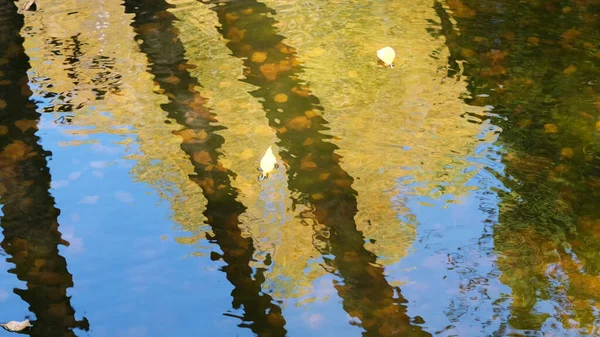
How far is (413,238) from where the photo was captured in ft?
7.38

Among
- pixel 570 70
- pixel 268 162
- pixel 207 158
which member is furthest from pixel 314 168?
pixel 570 70

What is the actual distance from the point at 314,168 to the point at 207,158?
0.44 metres

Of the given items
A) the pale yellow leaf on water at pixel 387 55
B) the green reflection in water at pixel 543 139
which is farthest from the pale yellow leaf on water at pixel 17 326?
the pale yellow leaf on water at pixel 387 55

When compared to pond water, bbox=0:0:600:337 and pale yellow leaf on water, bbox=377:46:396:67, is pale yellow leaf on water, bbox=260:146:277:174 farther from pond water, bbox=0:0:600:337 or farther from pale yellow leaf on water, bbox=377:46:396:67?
pale yellow leaf on water, bbox=377:46:396:67

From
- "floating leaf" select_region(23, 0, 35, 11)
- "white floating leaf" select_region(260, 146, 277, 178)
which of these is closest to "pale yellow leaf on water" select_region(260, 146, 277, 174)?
"white floating leaf" select_region(260, 146, 277, 178)

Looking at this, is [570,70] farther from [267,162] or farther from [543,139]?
[267,162]

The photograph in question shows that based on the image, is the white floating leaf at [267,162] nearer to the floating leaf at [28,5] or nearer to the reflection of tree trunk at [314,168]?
the reflection of tree trunk at [314,168]

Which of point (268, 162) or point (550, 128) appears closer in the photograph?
point (268, 162)

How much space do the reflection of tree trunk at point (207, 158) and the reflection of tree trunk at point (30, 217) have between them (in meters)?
0.50

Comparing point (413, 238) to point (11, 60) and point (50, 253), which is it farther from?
point (11, 60)

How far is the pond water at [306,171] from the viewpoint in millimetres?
2033

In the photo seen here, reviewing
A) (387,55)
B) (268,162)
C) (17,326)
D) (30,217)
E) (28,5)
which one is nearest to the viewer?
(17,326)

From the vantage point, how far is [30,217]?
7.92 ft

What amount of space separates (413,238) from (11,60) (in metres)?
2.36
